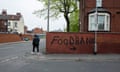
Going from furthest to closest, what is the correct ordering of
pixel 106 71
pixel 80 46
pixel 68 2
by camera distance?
pixel 68 2 → pixel 80 46 → pixel 106 71

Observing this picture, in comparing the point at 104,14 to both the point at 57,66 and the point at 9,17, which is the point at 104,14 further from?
the point at 9,17

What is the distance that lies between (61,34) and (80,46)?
204 centimetres

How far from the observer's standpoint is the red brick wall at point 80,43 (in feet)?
99.6

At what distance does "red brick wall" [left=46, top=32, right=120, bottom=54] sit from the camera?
30.3m

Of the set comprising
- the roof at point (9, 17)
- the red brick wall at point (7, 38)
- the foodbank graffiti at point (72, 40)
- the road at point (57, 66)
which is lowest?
the road at point (57, 66)

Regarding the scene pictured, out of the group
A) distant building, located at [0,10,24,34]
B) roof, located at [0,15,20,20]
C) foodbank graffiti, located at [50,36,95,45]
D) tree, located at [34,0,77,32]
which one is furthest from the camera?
distant building, located at [0,10,24,34]

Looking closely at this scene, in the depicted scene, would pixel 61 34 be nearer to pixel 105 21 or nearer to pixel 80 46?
pixel 80 46

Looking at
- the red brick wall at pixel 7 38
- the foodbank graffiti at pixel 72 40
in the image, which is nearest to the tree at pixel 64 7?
the red brick wall at pixel 7 38

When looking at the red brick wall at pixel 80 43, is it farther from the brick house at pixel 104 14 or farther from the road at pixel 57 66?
the brick house at pixel 104 14

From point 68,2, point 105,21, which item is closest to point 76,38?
point 105,21

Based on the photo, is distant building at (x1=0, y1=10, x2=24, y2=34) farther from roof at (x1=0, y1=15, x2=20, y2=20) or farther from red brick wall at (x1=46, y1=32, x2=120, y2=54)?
red brick wall at (x1=46, y1=32, x2=120, y2=54)

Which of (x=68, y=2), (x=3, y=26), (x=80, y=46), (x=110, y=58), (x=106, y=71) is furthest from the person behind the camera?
(x=3, y=26)

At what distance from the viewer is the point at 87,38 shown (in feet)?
100

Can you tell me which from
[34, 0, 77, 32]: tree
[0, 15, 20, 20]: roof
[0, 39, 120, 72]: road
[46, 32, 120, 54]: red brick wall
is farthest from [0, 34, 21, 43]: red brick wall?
[0, 15, 20, 20]: roof
